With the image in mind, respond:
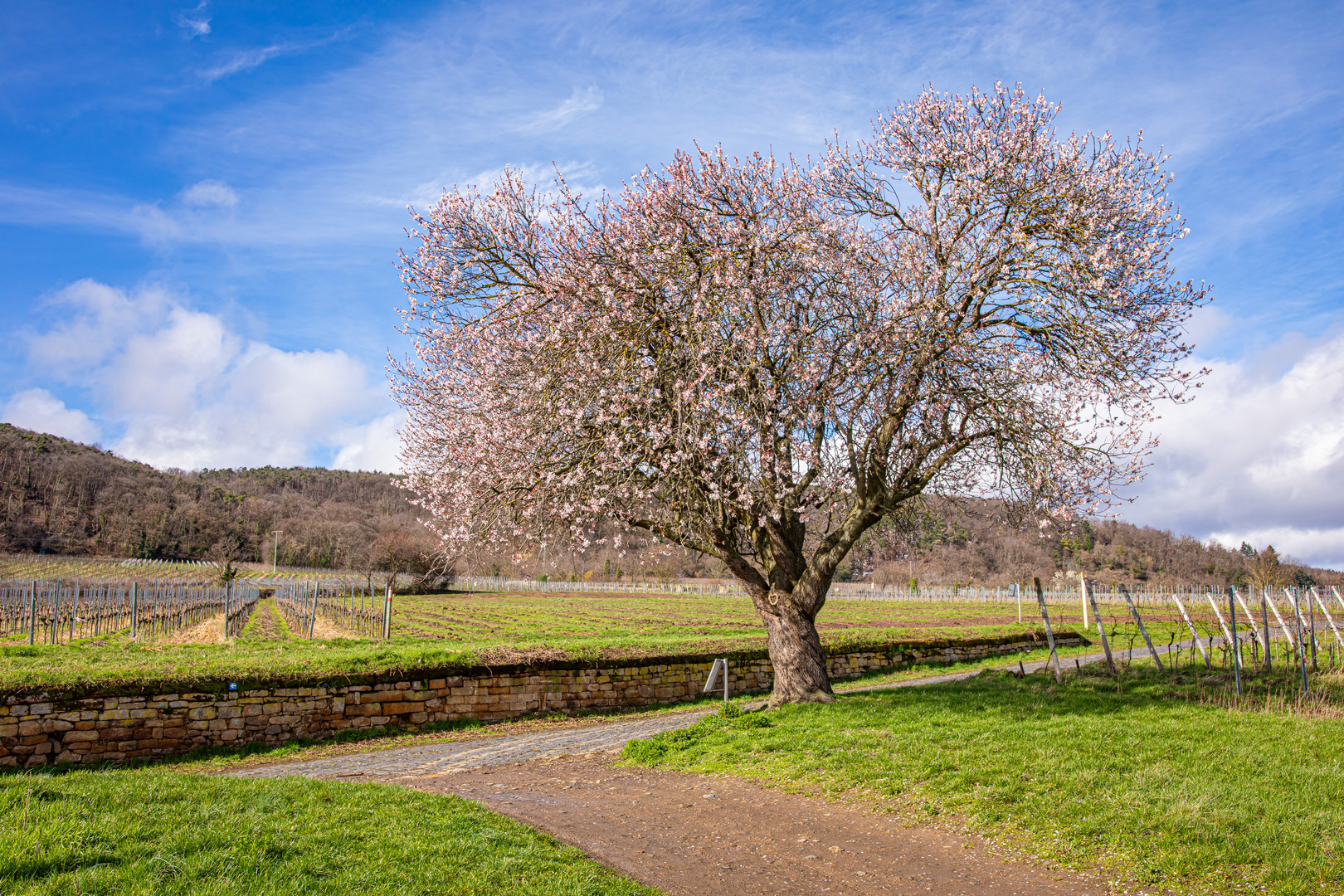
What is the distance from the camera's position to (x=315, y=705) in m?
11.1

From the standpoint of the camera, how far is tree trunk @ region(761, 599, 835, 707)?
11477mm

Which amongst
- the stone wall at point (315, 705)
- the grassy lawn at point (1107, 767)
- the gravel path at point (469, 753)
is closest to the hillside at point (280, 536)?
the stone wall at point (315, 705)

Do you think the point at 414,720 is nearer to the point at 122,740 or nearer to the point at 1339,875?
the point at 122,740

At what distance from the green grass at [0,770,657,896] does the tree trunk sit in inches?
244

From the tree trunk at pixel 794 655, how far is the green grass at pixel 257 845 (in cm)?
620

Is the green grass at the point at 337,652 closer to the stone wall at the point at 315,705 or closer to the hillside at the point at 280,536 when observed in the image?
the stone wall at the point at 315,705

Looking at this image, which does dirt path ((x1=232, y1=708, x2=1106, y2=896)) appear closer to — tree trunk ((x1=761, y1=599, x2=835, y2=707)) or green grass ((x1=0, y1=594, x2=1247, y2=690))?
green grass ((x1=0, y1=594, x2=1247, y2=690))

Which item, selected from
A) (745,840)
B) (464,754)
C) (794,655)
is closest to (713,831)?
(745,840)

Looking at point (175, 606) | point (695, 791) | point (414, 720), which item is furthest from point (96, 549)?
point (695, 791)

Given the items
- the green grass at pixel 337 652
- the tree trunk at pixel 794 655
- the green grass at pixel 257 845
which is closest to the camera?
the green grass at pixel 257 845

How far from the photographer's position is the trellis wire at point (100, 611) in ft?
76.0

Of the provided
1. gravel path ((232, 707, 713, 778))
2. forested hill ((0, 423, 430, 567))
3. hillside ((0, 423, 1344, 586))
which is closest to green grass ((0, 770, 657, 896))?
gravel path ((232, 707, 713, 778))

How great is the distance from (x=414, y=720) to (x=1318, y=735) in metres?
11.3

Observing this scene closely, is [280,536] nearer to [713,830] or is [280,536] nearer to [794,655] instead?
[794,655]
